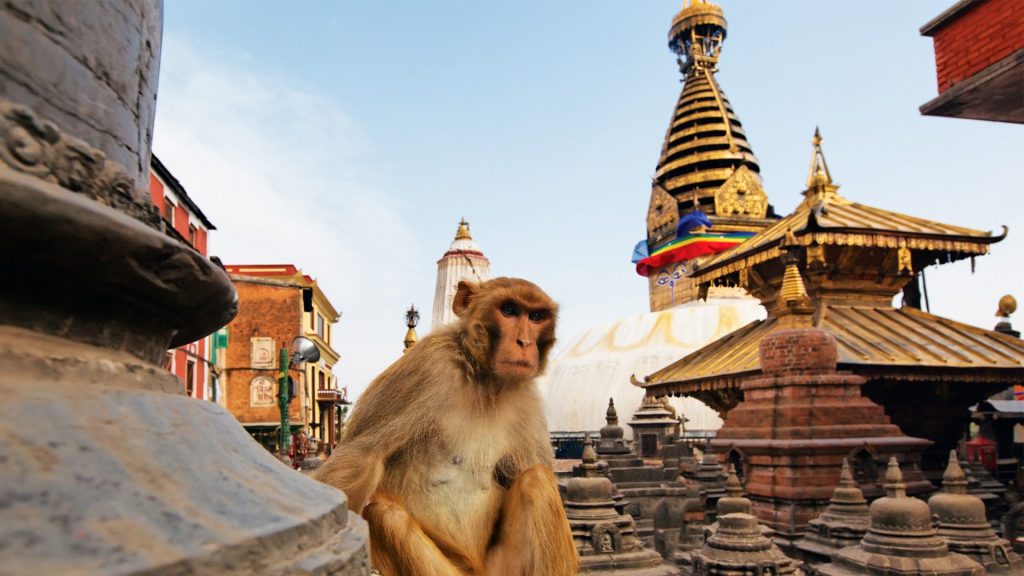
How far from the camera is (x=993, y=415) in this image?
54.2ft

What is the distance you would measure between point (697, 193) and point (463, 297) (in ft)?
86.4

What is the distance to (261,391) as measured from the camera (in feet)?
67.4

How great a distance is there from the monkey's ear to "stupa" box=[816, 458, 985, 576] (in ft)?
11.9

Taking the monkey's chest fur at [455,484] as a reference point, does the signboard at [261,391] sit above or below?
above

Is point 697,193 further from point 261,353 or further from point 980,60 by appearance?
point 980,60

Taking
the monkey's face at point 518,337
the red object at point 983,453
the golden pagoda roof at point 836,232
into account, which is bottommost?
the red object at point 983,453

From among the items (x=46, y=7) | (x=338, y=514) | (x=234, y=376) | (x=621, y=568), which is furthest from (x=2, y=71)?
(x=234, y=376)

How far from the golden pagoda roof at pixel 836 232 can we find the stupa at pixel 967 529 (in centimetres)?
515

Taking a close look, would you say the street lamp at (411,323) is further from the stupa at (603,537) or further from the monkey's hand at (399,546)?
the monkey's hand at (399,546)

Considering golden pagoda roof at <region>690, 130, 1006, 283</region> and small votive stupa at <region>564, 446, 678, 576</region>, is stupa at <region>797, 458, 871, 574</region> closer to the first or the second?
small votive stupa at <region>564, 446, 678, 576</region>

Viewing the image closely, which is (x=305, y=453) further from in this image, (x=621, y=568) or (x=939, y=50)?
(x=939, y=50)

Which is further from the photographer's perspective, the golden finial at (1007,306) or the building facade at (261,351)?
the building facade at (261,351)

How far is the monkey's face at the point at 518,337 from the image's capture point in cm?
287

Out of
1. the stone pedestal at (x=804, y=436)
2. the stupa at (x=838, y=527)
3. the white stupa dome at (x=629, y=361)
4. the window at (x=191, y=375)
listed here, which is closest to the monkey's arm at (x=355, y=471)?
the stupa at (x=838, y=527)
